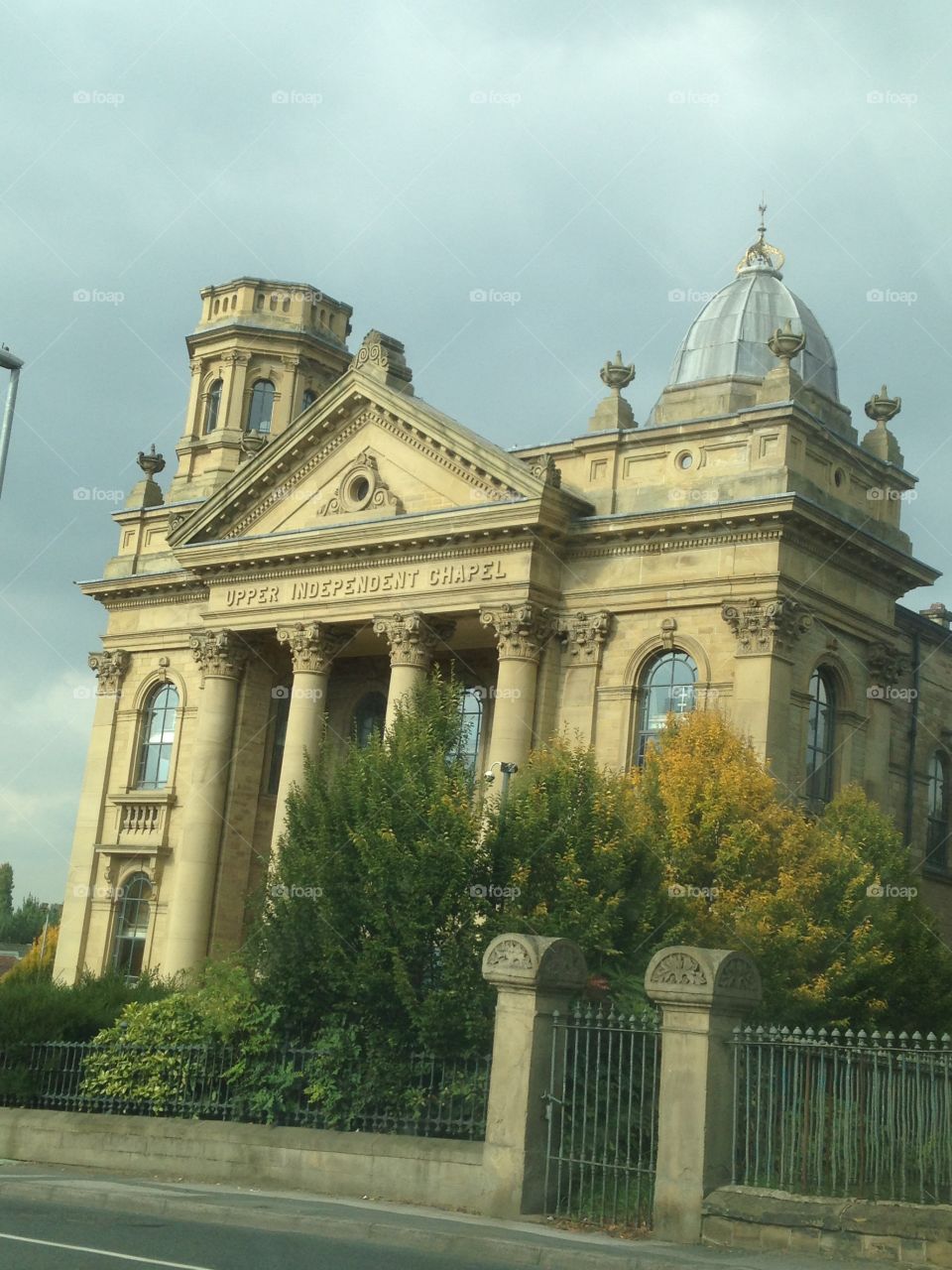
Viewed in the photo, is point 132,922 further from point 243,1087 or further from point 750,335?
point 243,1087

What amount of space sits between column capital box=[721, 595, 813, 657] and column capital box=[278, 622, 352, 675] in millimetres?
10343

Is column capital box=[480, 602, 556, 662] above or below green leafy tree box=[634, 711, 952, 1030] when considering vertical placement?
above

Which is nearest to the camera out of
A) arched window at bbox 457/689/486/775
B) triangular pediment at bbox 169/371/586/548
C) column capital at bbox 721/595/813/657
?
column capital at bbox 721/595/813/657

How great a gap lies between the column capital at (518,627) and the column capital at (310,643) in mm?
5135

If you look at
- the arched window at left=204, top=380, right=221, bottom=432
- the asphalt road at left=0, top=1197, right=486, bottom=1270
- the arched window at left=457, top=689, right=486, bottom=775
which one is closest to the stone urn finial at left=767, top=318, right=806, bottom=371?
the arched window at left=457, top=689, right=486, bottom=775

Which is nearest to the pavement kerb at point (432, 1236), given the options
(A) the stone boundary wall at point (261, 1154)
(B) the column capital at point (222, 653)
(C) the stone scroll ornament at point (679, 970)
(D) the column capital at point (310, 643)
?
(A) the stone boundary wall at point (261, 1154)

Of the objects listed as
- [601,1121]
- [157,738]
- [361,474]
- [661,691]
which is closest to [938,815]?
[661,691]

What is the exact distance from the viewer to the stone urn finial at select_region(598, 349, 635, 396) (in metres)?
37.3

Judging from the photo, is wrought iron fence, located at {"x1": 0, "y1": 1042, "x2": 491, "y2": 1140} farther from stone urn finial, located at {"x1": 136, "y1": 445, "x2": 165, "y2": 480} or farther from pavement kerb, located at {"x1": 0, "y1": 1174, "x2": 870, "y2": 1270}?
stone urn finial, located at {"x1": 136, "y1": 445, "x2": 165, "y2": 480}

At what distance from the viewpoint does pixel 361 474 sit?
39406 mm

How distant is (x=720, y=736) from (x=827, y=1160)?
15.3 meters

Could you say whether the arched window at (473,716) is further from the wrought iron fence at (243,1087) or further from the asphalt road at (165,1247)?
the asphalt road at (165,1247)

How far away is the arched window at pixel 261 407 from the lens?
1994 inches

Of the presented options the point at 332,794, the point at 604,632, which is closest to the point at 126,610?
the point at 604,632
